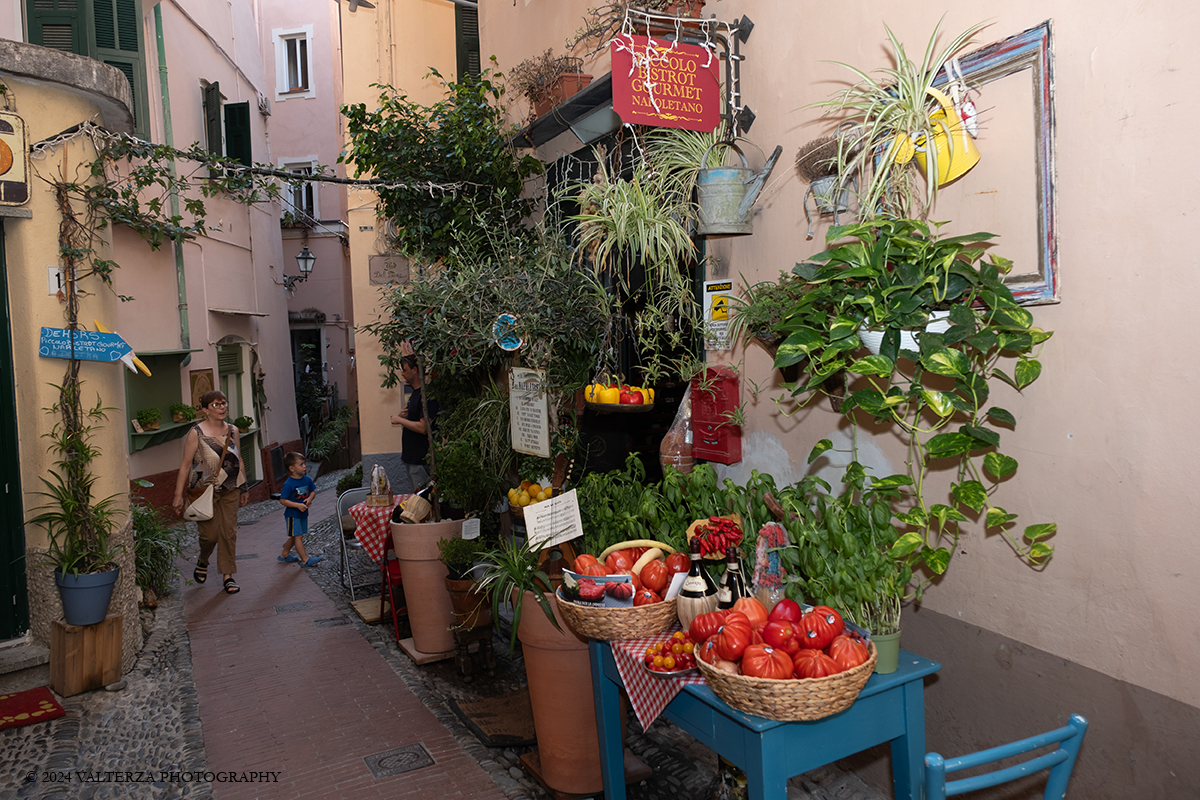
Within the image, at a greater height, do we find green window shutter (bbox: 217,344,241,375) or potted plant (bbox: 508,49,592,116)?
potted plant (bbox: 508,49,592,116)

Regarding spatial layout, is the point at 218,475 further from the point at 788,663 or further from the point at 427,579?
the point at 788,663

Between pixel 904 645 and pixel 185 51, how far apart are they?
12.6m

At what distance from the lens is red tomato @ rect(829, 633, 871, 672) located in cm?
248

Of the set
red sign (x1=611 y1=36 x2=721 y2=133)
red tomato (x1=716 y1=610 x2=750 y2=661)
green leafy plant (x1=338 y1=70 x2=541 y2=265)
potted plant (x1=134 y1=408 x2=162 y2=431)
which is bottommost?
red tomato (x1=716 y1=610 x2=750 y2=661)

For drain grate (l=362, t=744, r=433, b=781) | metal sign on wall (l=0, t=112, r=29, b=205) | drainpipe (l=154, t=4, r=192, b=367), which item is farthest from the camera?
drainpipe (l=154, t=4, r=192, b=367)

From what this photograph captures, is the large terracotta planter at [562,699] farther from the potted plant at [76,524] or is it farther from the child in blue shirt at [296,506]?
the child in blue shirt at [296,506]

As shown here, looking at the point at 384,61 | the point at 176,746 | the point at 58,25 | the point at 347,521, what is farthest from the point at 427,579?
the point at 58,25

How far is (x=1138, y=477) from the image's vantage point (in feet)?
8.43

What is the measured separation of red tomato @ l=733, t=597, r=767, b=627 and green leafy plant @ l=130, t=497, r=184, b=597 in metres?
5.84

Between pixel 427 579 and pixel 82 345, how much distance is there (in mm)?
2682

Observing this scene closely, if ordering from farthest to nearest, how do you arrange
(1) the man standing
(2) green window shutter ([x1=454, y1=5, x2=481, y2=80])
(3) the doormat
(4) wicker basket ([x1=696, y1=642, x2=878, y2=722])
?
(2) green window shutter ([x1=454, y1=5, x2=481, y2=80]), (1) the man standing, (3) the doormat, (4) wicker basket ([x1=696, y1=642, x2=878, y2=722])

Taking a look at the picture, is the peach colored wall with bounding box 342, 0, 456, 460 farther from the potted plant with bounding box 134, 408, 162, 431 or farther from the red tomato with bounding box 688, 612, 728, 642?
the red tomato with bounding box 688, 612, 728, 642

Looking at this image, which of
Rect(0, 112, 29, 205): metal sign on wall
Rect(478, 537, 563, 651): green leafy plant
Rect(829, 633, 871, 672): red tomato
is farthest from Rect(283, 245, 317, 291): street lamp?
Rect(829, 633, 871, 672): red tomato

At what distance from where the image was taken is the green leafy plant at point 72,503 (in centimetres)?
514
